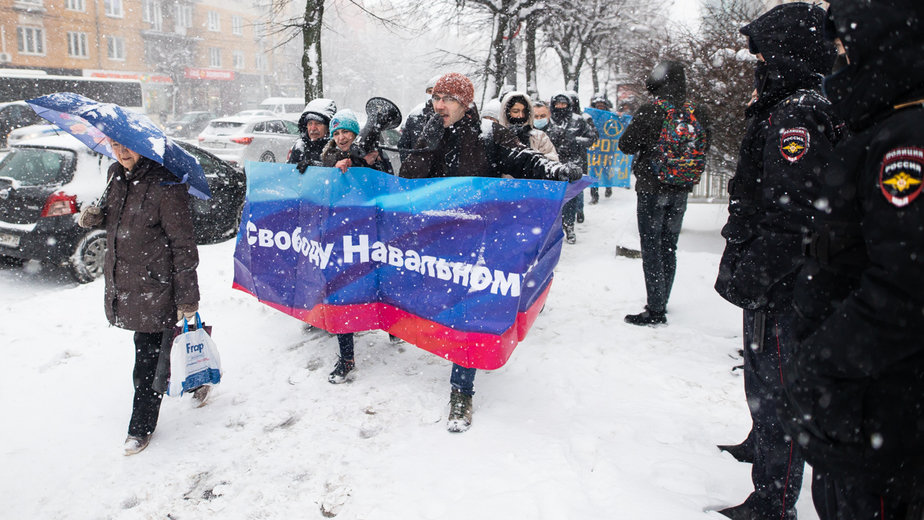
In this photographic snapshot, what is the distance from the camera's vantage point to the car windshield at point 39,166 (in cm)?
682

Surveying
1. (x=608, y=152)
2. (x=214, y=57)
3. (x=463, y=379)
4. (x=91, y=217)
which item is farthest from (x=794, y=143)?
(x=214, y=57)

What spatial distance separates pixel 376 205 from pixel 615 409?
7.09 feet

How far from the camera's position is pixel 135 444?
3434 millimetres

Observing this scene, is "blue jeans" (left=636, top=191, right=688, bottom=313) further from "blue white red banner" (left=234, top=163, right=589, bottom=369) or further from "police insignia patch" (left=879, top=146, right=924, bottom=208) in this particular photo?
"police insignia patch" (left=879, top=146, right=924, bottom=208)

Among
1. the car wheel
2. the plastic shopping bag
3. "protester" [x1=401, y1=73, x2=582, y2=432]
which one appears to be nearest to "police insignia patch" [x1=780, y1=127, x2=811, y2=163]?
"protester" [x1=401, y1=73, x2=582, y2=432]

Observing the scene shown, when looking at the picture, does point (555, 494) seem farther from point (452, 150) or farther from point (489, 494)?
point (452, 150)

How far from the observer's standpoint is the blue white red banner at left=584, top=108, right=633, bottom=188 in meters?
11.3

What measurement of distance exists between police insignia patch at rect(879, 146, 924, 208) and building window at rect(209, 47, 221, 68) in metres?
58.7

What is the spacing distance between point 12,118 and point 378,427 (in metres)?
A: 22.5

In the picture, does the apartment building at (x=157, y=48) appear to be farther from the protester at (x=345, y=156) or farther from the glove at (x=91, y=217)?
the glove at (x=91, y=217)

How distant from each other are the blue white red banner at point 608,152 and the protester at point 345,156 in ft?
24.2

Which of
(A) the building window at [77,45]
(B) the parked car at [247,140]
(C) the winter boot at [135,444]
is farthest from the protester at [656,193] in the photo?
(A) the building window at [77,45]

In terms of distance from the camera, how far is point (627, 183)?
1188cm

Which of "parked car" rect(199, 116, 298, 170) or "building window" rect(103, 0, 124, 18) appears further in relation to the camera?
"building window" rect(103, 0, 124, 18)
